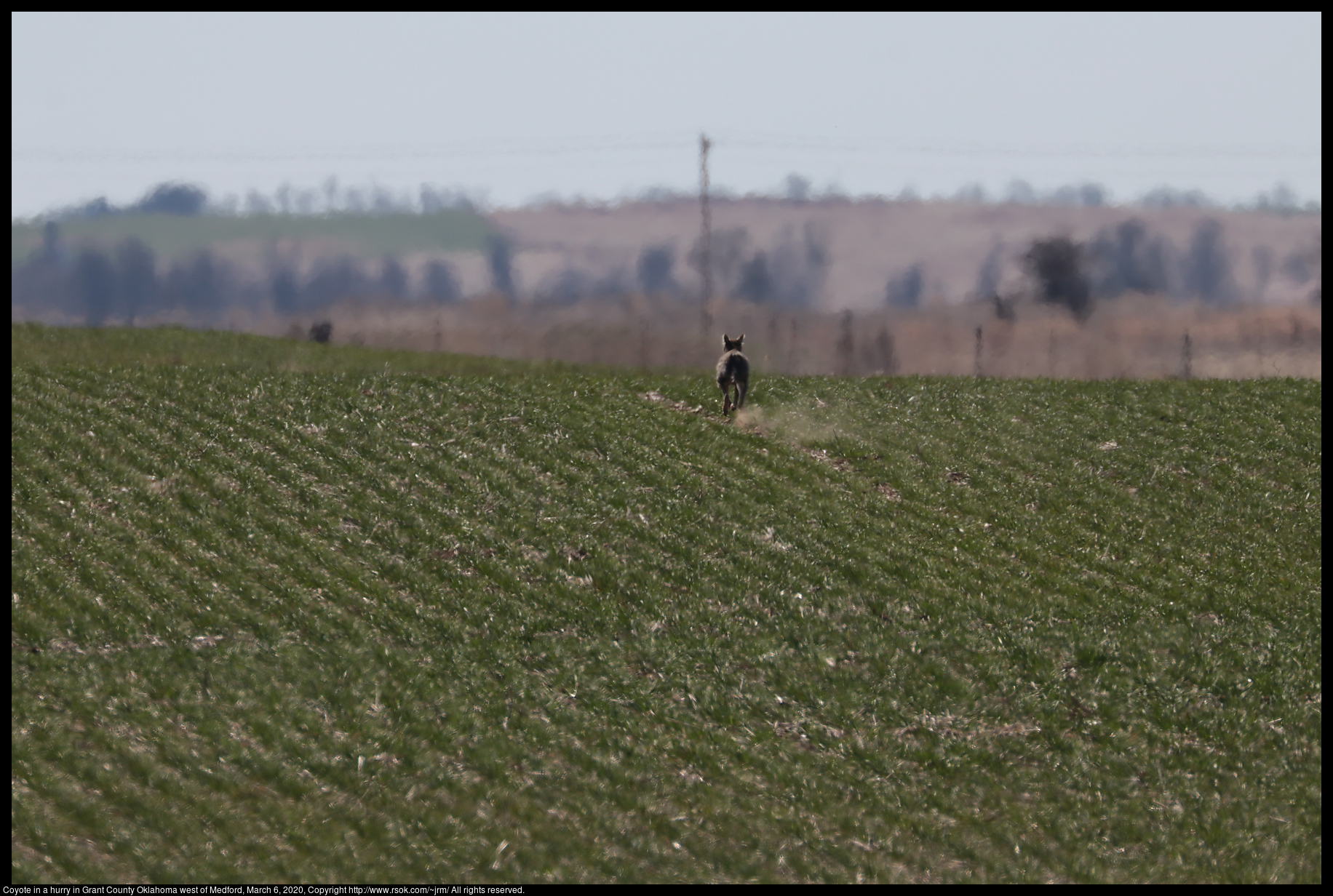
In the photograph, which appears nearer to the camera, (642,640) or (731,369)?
(642,640)

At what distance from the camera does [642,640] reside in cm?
1570

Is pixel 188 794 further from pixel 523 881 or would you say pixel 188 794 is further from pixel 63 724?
pixel 523 881

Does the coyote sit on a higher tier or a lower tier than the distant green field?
higher

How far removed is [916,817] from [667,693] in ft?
12.4

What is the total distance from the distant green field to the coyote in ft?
3.00

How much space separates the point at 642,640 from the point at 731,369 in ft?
38.4

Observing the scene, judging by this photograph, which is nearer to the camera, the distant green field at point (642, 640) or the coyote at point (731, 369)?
the distant green field at point (642, 640)

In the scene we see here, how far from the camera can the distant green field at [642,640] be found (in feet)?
36.3

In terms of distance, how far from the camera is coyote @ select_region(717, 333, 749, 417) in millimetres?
26266

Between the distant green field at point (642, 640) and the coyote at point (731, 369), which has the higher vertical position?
the coyote at point (731, 369)

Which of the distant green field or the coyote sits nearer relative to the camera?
the distant green field

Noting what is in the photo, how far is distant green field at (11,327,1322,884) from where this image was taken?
11.1 m

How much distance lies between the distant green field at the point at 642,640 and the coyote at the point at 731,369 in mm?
914

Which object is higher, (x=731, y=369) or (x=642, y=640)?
(x=731, y=369)
